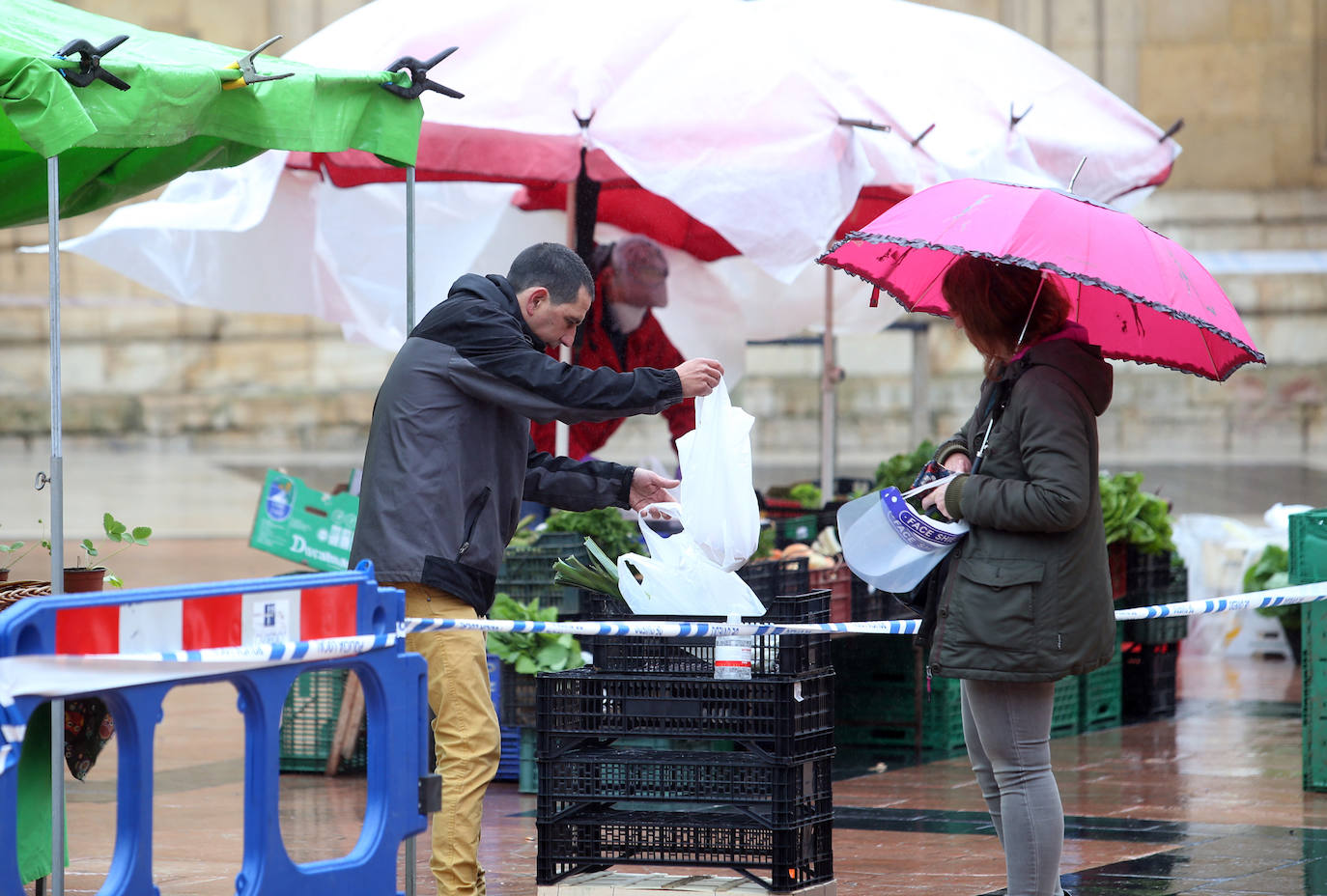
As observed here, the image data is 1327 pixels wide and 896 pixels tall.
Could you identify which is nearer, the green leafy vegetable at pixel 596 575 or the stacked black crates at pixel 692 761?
the stacked black crates at pixel 692 761

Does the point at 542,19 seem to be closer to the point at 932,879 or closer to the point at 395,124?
the point at 395,124

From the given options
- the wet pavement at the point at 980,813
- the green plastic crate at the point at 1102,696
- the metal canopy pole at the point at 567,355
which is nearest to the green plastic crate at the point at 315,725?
the wet pavement at the point at 980,813

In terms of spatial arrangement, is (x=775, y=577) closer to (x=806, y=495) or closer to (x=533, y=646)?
(x=533, y=646)

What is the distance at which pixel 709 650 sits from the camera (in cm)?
491

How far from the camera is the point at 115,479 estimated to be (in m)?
20.7

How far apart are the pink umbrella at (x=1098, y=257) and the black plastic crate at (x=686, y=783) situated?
1379 millimetres

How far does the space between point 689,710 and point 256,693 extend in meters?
1.47

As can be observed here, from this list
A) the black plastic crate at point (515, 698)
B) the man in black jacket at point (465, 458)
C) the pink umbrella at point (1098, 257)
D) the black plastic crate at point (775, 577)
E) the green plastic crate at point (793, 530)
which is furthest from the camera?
the green plastic crate at point (793, 530)

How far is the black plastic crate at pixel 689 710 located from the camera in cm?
478

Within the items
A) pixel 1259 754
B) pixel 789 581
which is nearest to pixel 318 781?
pixel 789 581

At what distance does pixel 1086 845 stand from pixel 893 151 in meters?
3.07

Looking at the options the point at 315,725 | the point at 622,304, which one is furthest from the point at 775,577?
the point at 622,304

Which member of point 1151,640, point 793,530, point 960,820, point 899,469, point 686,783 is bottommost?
point 960,820

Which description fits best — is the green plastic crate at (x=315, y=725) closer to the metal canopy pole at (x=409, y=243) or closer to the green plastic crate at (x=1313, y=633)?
the metal canopy pole at (x=409, y=243)
